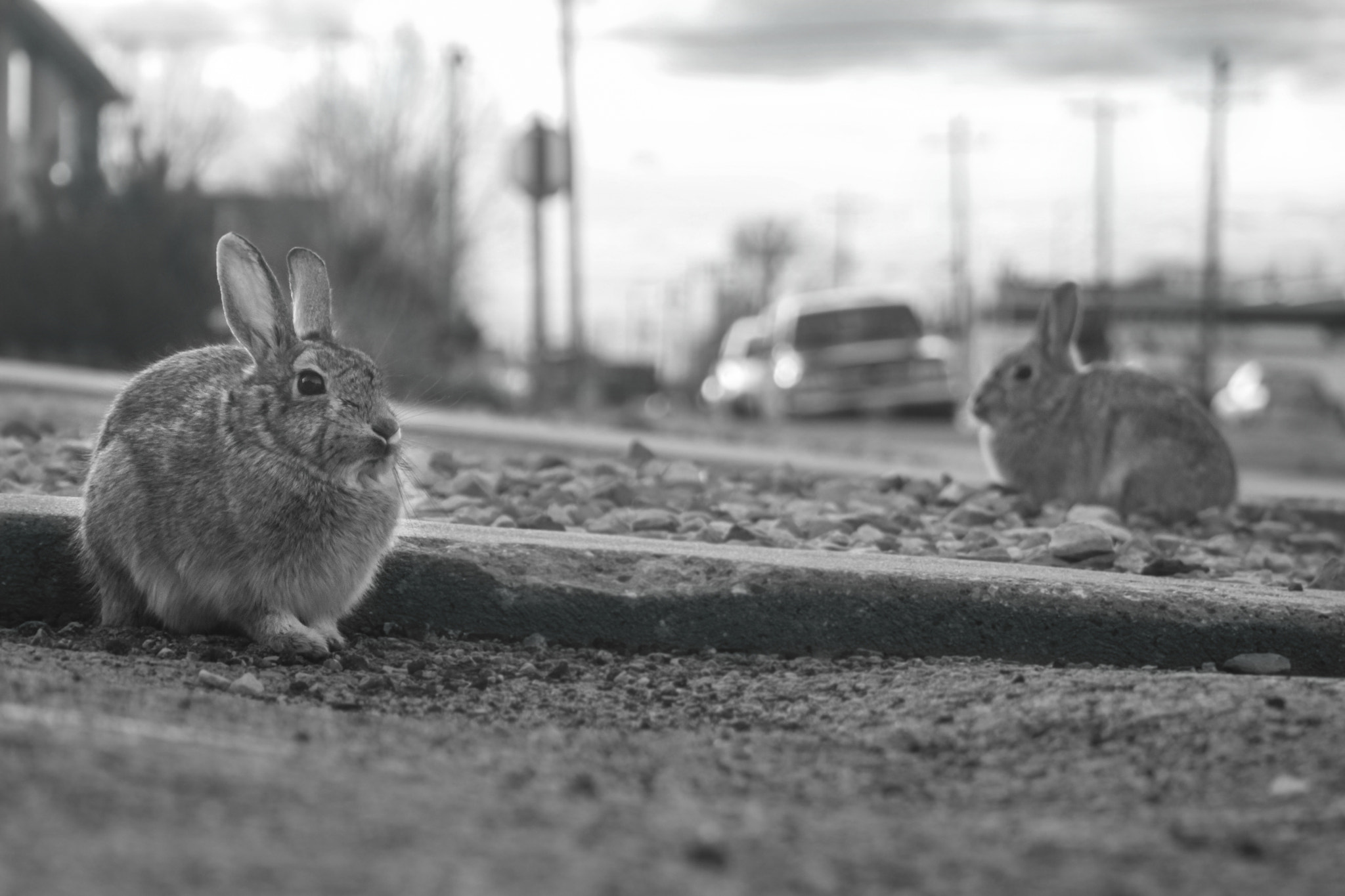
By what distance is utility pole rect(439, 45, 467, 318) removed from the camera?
109 ft

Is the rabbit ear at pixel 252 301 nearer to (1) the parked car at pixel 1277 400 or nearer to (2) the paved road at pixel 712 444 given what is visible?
(2) the paved road at pixel 712 444

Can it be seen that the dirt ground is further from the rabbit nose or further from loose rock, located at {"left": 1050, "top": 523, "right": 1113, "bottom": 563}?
loose rock, located at {"left": 1050, "top": 523, "right": 1113, "bottom": 563}

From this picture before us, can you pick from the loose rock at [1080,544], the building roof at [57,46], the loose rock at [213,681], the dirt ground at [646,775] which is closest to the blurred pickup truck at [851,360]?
the building roof at [57,46]

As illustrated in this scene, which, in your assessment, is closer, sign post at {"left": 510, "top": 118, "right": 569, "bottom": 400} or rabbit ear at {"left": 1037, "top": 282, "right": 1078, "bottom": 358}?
rabbit ear at {"left": 1037, "top": 282, "right": 1078, "bottom": 358}

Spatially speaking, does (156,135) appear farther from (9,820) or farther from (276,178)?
(9,820)

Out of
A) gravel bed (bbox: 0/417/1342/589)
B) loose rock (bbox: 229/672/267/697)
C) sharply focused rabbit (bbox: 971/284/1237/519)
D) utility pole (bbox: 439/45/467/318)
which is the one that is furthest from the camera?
utility pole (bbox: 439/45/467/318)

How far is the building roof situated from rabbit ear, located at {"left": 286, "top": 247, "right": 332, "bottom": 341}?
84.3 feet

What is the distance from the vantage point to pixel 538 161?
58.4ft

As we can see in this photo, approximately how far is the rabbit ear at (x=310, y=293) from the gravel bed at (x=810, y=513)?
20.4 inches

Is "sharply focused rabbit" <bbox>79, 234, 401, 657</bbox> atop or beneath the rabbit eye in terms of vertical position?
beneath

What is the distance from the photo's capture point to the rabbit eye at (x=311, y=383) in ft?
13.5

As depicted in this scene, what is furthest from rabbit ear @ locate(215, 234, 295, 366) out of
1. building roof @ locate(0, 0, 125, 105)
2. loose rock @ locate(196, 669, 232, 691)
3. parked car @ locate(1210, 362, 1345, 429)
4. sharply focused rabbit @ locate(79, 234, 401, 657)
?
building roof @ locate(0, 0, 125, 105)


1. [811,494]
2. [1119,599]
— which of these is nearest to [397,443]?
[1119,599]

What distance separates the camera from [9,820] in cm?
210
